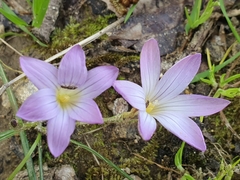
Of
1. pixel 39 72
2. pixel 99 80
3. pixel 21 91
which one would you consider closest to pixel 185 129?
pixel 99 80

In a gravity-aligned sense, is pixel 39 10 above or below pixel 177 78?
above

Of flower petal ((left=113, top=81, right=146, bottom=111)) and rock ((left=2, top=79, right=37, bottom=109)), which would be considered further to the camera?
rock ((left=2, top=79, right=37, bottom=109))

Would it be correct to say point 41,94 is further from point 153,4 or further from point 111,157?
point 153,4

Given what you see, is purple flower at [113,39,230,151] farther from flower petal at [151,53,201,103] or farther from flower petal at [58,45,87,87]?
flower petal at [58,45,87,87]

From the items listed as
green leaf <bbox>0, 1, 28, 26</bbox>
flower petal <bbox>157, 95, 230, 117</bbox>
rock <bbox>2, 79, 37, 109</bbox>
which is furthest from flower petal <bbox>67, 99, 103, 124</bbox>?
green leaf <bbox>0, 1, 28, 26</bbox>

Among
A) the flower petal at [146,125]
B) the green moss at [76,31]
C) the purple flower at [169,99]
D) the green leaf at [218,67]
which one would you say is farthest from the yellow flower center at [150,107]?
the green moss at [76,31]

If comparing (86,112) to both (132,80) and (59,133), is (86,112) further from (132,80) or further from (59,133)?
(132,80)
